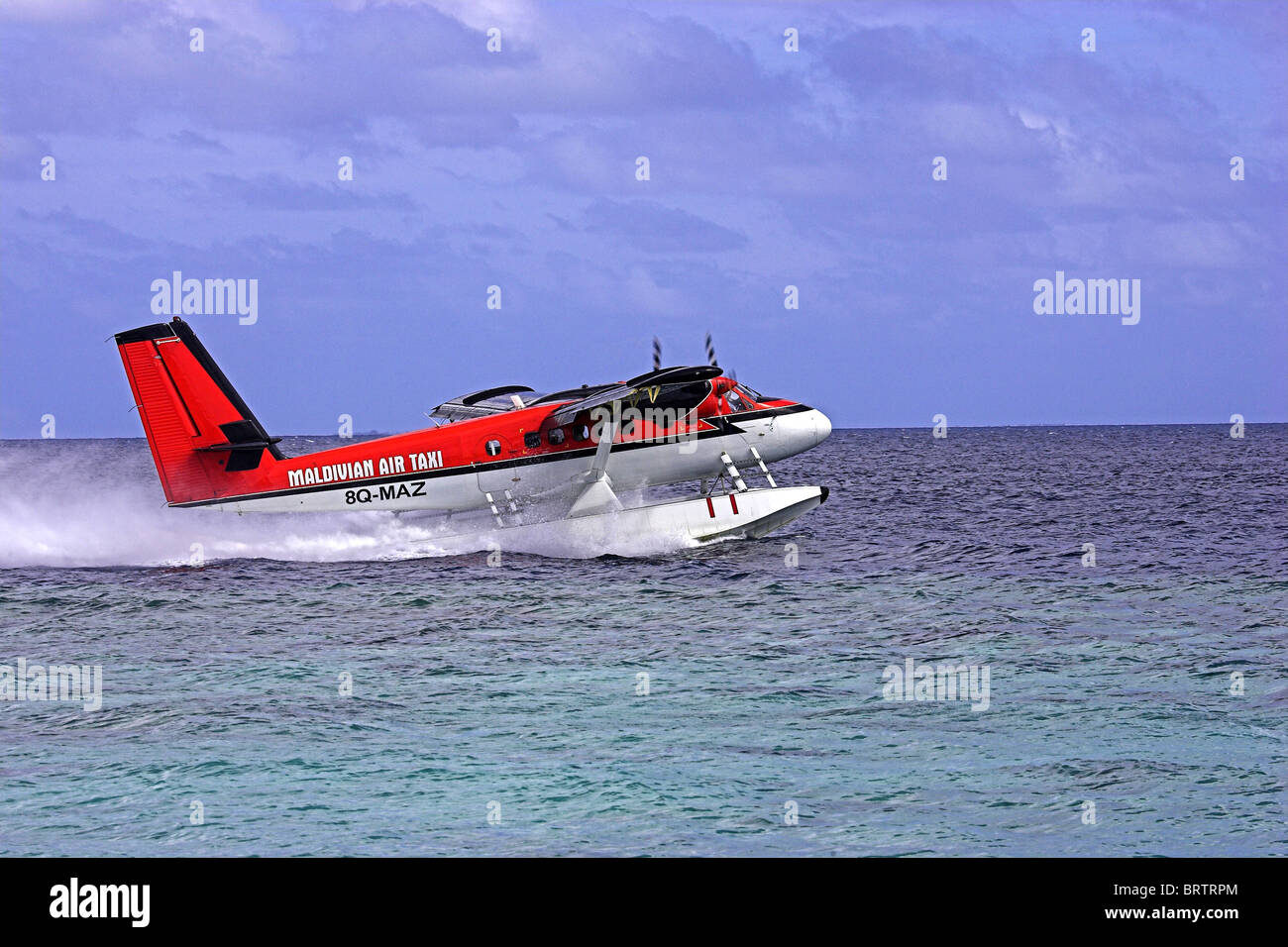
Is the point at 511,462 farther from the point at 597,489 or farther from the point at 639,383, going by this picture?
the point at 639,383

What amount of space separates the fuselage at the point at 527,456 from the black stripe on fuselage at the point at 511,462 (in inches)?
0.9

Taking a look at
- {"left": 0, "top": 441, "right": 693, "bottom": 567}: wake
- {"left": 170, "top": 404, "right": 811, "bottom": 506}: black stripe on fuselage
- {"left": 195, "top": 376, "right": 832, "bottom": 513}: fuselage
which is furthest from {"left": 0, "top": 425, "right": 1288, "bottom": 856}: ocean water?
{"left": 170, "top": 404, "right": 811, "bottom": 506}: black stripe on fuselage

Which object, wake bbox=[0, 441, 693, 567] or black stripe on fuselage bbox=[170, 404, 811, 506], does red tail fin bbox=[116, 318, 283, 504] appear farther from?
wake bbox=[0, 441, 693, 567]

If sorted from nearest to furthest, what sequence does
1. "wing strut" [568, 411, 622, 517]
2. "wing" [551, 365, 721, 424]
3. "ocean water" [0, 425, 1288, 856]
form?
"ocean water" [0, 425, 1288, 856], "wing" [551, 365, 721, 424], "wing strut" [568, 411, 622, 517]

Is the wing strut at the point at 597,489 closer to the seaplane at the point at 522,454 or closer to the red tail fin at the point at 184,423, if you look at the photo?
the seaplane at the point at 522,454

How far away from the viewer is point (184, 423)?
25734mm

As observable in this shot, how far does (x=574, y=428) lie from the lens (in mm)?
26453

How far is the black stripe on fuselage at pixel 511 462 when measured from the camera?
1008 inches

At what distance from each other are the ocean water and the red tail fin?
2223mm

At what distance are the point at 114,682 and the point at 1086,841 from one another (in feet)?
41.2

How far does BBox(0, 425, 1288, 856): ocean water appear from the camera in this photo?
35.1 ft

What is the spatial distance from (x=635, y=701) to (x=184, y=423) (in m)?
15.3

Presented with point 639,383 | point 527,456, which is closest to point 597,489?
point 527,456
